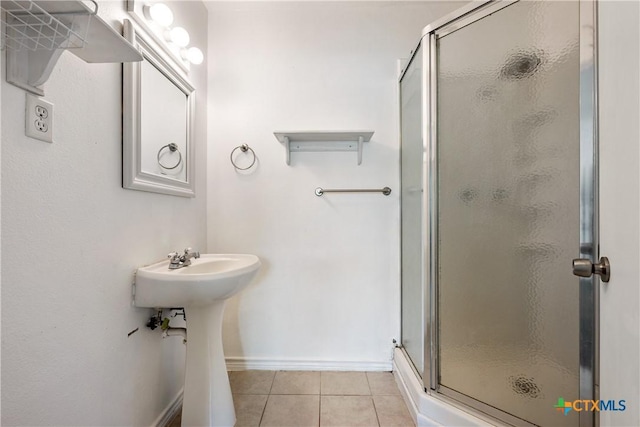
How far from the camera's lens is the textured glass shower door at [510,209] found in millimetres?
982

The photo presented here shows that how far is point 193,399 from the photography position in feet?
3.66

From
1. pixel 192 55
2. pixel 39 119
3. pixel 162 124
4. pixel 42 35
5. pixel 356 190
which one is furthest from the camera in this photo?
pixel 356 190

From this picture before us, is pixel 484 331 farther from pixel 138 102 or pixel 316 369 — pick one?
pixel 138 102

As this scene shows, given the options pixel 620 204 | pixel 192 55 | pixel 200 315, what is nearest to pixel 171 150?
pixel 192 55

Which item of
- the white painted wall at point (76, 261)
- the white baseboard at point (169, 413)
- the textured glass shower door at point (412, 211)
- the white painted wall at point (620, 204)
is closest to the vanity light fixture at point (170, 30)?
the white painted wall at point (76, 261)

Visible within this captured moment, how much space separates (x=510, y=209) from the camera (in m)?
1.09

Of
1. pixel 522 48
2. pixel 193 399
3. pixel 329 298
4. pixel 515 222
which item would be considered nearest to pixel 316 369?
pixel 329 298

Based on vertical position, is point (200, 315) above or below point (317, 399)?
above

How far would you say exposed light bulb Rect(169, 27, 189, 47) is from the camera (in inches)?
48.5

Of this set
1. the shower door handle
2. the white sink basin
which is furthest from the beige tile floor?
the shower door handle

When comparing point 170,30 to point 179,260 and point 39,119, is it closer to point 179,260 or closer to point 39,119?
point 39,119

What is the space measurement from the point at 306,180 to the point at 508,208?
1059 millimetres

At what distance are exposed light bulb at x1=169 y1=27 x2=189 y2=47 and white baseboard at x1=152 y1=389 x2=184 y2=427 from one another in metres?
1.72

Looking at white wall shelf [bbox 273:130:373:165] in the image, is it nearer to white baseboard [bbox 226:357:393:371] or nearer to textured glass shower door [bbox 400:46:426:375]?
textured glass shower door [bbox 400:46:426:375]
